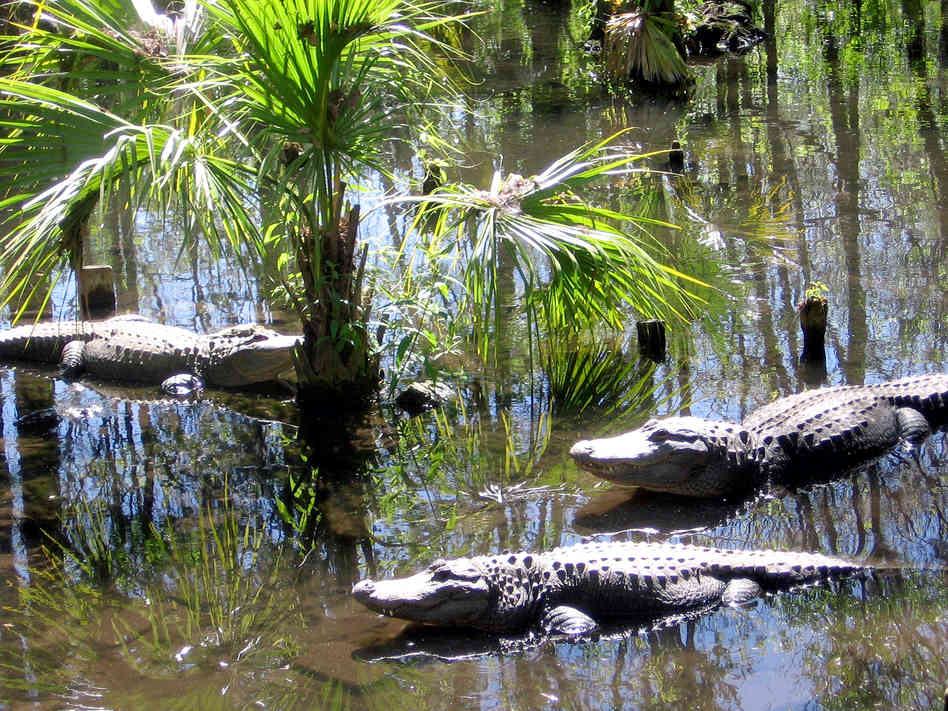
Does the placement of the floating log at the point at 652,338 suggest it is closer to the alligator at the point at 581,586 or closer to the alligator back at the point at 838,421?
the alligator back at the point at 838,421

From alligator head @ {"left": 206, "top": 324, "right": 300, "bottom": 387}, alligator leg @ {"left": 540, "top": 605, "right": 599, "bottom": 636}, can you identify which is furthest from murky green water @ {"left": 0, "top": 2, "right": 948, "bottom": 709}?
alligator head @ {"left": 206, "top": 324, "right": 300, "bottom": 387}

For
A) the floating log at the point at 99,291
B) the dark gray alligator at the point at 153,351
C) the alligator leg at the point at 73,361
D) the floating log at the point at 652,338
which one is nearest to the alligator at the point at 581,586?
the floating log at the point at 652,338

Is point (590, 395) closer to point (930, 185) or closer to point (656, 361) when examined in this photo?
point (656, 361)

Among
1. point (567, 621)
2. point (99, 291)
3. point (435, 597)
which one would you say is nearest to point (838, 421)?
point (567, 621)

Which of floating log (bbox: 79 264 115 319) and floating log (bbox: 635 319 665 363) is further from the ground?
floating log (bbox: 79 264 115 319)

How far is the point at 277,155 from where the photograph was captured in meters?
5.33

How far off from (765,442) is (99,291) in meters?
5.32

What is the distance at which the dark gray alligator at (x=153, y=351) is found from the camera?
675 centimetres

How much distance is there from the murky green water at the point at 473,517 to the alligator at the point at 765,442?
0.13 m

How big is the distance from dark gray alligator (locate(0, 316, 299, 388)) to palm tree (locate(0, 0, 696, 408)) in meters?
0.57

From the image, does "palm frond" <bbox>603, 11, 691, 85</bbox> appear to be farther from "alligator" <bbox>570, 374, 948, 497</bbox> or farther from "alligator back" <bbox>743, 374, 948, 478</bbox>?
"alligator" <bbox>570, 374, 948, 497</bbox>

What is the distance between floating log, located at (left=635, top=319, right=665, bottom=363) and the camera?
6.48 m

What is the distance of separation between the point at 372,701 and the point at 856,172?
803 cm

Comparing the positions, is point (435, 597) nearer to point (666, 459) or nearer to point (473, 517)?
point (473, 517)
